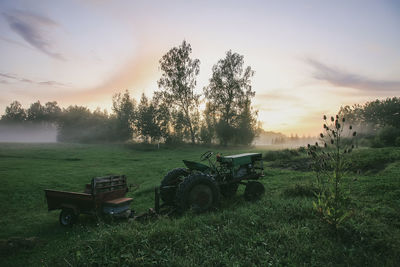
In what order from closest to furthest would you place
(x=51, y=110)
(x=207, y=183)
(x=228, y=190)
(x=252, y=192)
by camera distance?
1. (x=207, y=183)
2. (x=252, y=192)
3. (x=228, y=190)
4. (x=51, y=110)

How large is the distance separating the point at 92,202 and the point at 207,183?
3776mm

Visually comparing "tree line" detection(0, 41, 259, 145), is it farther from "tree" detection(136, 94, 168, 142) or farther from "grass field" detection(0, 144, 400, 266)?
"grass field" detection(0, 144, 400, 266)

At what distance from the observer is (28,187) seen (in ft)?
39.9

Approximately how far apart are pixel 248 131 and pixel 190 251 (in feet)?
134

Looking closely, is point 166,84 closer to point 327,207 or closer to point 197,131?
point 197,131

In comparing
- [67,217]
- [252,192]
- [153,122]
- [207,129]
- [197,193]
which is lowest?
[67,217]

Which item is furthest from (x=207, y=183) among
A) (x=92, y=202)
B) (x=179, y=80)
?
(x=179, y=80)

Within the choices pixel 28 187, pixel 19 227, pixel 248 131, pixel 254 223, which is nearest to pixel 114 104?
pixel 248 131

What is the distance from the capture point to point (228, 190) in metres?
8.34

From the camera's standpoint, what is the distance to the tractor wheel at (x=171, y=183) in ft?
24.8

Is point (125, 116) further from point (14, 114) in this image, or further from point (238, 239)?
point (14, 114)

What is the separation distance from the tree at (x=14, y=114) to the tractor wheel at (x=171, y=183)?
11087 cm

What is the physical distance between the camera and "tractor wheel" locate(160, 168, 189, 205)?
756 centimetres

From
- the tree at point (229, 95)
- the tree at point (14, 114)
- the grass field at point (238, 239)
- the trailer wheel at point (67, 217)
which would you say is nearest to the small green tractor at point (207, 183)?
the grass field at point (238, 239)
